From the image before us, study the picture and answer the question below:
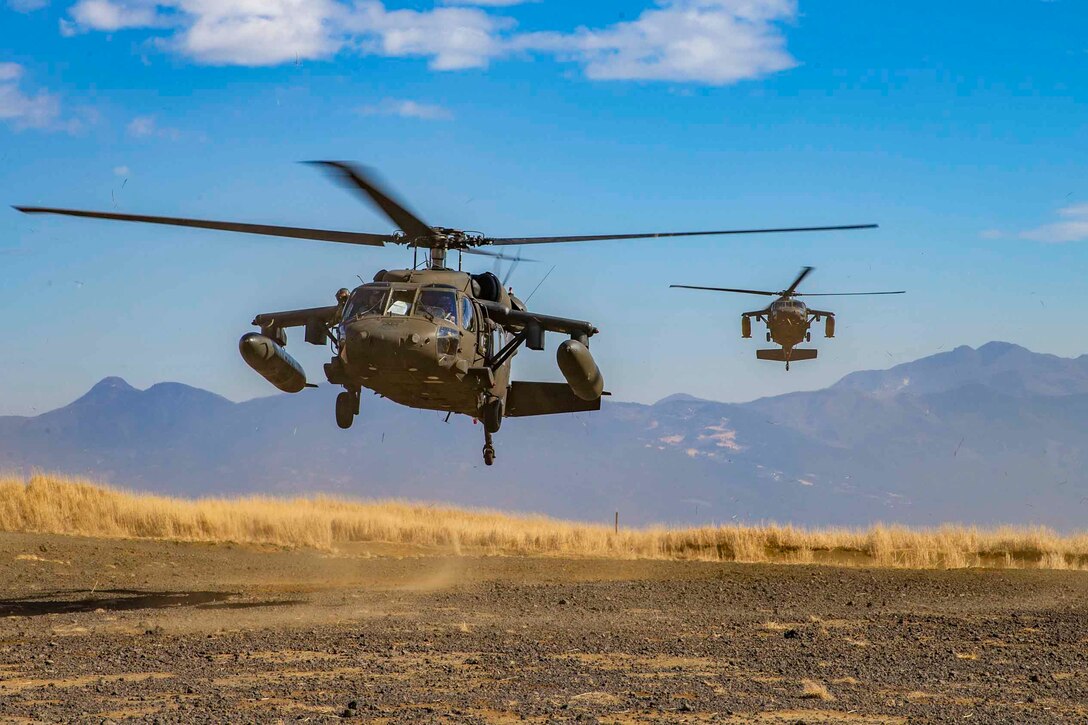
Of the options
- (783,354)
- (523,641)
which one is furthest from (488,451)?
(783,354)

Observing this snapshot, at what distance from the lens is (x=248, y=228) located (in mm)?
15516

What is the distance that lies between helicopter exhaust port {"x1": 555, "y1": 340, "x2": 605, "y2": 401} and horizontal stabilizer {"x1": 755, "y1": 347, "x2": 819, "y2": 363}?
21096mm

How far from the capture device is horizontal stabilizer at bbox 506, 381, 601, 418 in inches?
736

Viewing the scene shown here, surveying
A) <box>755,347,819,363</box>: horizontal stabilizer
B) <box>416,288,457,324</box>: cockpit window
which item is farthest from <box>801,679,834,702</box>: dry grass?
<box>755,347,819,363</box>: horizontal stabilizer

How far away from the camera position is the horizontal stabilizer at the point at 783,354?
36969 millimetres

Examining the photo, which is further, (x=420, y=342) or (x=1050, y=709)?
(x=420, y=342)

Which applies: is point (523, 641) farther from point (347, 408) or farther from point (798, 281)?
point (798, 281)

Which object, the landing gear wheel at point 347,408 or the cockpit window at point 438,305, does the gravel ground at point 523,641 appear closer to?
the landing gear wheel at point 347,408

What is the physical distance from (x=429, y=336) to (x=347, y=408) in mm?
2338

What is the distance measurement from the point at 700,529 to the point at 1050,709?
62.2 feet

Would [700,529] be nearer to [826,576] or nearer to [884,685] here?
[826,576]

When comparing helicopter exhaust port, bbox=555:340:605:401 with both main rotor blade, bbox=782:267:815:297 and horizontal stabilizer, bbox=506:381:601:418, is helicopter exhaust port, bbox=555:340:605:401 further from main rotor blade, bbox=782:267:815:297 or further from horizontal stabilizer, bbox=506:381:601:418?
main rotor blade, bbox=782:267:815:297

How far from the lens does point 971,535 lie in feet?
93.7

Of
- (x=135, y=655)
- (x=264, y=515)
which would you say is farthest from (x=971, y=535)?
(x=135, y=655)
